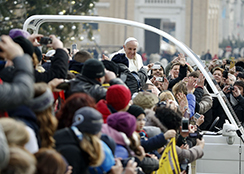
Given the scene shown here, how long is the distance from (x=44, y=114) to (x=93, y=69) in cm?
116

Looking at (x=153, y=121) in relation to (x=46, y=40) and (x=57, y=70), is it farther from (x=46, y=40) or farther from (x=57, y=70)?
(x=46, y=40)

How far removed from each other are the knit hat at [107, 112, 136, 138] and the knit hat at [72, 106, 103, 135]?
578 millimetres

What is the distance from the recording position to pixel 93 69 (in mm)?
4973

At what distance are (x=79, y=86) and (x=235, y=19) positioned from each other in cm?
10797

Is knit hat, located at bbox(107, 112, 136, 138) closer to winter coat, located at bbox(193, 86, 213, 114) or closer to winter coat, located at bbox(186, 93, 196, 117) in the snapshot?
winter coat, located at bbox(186, 93, 196, 117)

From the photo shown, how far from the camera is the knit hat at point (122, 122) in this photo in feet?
14.6

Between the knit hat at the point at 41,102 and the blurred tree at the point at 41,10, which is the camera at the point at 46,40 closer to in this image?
the knit hat at the point at 41,102

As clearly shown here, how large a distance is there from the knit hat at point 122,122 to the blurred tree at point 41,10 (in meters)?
13.8

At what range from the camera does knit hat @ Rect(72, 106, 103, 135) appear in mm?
3850

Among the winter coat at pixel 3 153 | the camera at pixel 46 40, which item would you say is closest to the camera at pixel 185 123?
the camera at pixel 46 40

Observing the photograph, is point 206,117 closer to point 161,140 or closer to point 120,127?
point 161,140

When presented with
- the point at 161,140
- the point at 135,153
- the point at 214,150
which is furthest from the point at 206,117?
the point at 135,153

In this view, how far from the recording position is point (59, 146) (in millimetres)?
3795

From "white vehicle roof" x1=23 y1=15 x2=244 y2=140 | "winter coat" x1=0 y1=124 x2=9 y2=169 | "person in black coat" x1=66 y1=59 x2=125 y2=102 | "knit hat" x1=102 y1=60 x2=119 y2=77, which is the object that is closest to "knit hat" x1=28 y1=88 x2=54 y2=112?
"winter coat" x1=0 y1=124 x2=9 y2=169
